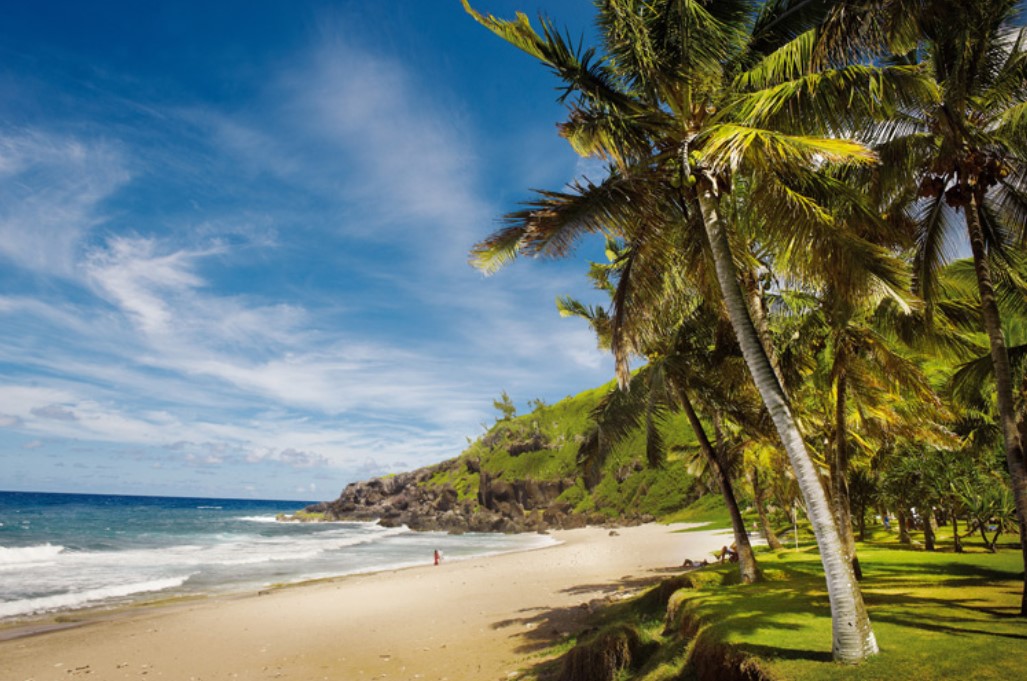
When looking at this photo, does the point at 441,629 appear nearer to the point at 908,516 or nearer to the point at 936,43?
the point at 936,43

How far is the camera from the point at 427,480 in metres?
108

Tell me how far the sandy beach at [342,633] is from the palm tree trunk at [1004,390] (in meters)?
8.36

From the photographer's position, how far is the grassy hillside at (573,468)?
69.8 metres

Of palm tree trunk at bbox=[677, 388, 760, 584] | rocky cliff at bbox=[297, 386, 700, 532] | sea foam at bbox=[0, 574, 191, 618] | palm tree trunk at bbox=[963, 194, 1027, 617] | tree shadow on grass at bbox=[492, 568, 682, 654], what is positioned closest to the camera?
Result: palm tree trunk at bbox=[963, 194, 1027, 617]

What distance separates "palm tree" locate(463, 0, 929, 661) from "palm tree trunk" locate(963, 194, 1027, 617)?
184 centimetres

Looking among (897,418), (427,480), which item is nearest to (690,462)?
(897,418)

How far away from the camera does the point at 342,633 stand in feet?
48.9

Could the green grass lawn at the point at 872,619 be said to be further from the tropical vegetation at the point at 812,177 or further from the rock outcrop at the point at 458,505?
the rock outcrop at the point at 458,505

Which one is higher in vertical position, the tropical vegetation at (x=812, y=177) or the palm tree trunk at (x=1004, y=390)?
the tropical vegetation at (x=812, y=177)

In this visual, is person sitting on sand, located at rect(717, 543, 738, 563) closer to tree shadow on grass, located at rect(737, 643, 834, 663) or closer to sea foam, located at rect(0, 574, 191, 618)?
tree shadow on grass, located at rect(737, 643, 834, 663)

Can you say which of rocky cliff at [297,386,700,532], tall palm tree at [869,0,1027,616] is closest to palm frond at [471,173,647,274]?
tall palm tree at [869,0,1027,616]

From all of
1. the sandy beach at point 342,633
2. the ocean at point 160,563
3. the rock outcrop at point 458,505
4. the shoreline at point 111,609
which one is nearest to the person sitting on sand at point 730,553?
the sandy beach at point 342,633

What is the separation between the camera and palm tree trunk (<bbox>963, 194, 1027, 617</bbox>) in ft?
22.1

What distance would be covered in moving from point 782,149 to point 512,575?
23.5 m
